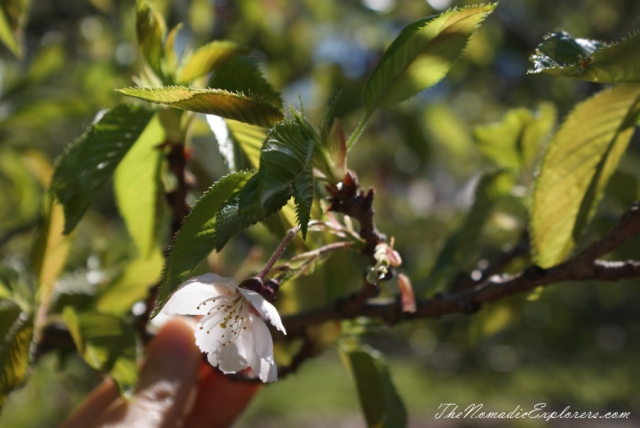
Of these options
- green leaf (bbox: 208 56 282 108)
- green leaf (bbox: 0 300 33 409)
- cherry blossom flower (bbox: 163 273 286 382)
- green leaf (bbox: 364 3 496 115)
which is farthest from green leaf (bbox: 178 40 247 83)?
green leaf (bbox: 0 300 33 409)

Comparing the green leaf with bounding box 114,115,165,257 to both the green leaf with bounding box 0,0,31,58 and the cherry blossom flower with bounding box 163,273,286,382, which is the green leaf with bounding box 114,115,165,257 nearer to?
the cherry blossom flower with bounding box 163,273,286,382

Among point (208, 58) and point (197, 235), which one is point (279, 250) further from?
point (208, 58)

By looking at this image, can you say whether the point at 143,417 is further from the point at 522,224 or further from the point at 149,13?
the point at 522,224

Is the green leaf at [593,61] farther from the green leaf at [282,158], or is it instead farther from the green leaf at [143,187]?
the green leaf at [143,187]

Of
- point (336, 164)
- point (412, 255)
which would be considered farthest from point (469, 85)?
point (336, 164)

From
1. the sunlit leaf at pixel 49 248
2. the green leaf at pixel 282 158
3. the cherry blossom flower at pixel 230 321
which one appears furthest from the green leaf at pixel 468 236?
the sunlit leaf at pixel 49 248

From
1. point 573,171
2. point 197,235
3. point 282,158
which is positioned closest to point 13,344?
Answer: point 197,235
